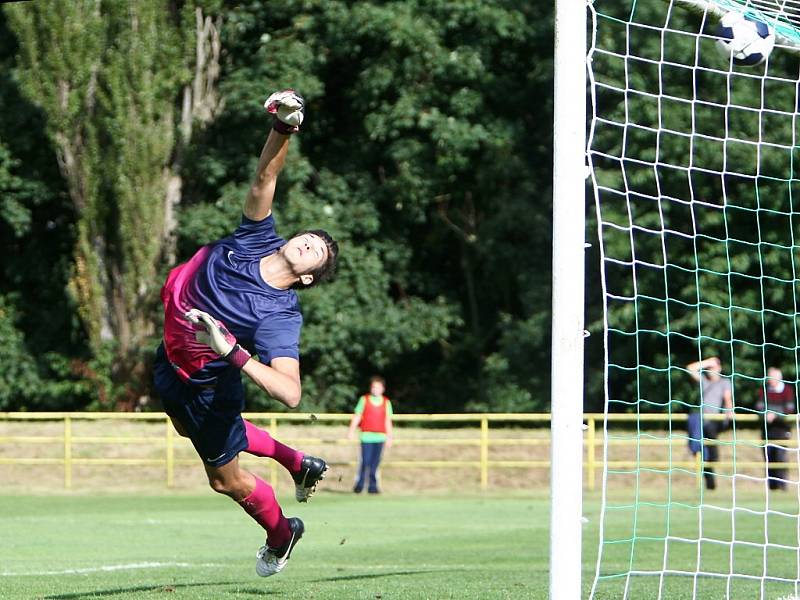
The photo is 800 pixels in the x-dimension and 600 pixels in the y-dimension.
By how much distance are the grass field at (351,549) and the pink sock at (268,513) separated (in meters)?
0.32

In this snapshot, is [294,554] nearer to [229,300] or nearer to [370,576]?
[370,576]

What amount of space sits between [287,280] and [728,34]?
3.39 m

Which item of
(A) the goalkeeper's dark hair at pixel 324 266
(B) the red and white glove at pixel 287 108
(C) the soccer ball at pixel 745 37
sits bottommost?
(A) the goalkeeper's dark hair at pixel 324 266

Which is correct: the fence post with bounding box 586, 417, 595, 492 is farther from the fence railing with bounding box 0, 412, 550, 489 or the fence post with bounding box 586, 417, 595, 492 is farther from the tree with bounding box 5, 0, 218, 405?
the tree with bounding box 5, 0, 218, 405

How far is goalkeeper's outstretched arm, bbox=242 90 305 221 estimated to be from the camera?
6.77m

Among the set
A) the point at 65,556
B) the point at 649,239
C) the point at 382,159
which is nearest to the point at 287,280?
the point at 65,556

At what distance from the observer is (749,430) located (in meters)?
26.1

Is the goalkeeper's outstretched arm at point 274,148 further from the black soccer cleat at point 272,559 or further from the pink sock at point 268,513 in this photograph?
the black soccer cleat at point 272,559

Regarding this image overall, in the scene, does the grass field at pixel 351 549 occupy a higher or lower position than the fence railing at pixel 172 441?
lower

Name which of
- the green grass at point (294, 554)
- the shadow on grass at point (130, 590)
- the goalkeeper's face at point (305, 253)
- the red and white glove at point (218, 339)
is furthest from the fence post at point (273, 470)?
the red and white glove at point (218, 339)

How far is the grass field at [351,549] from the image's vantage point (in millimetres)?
8344

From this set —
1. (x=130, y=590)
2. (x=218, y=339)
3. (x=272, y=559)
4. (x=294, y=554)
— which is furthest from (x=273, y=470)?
(x=218, y=339)

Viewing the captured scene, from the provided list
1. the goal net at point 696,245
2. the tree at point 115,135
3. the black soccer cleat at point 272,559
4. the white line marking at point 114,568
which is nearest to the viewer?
the black soccer cleat at point 272,559

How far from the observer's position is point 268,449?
7754 millimetres
